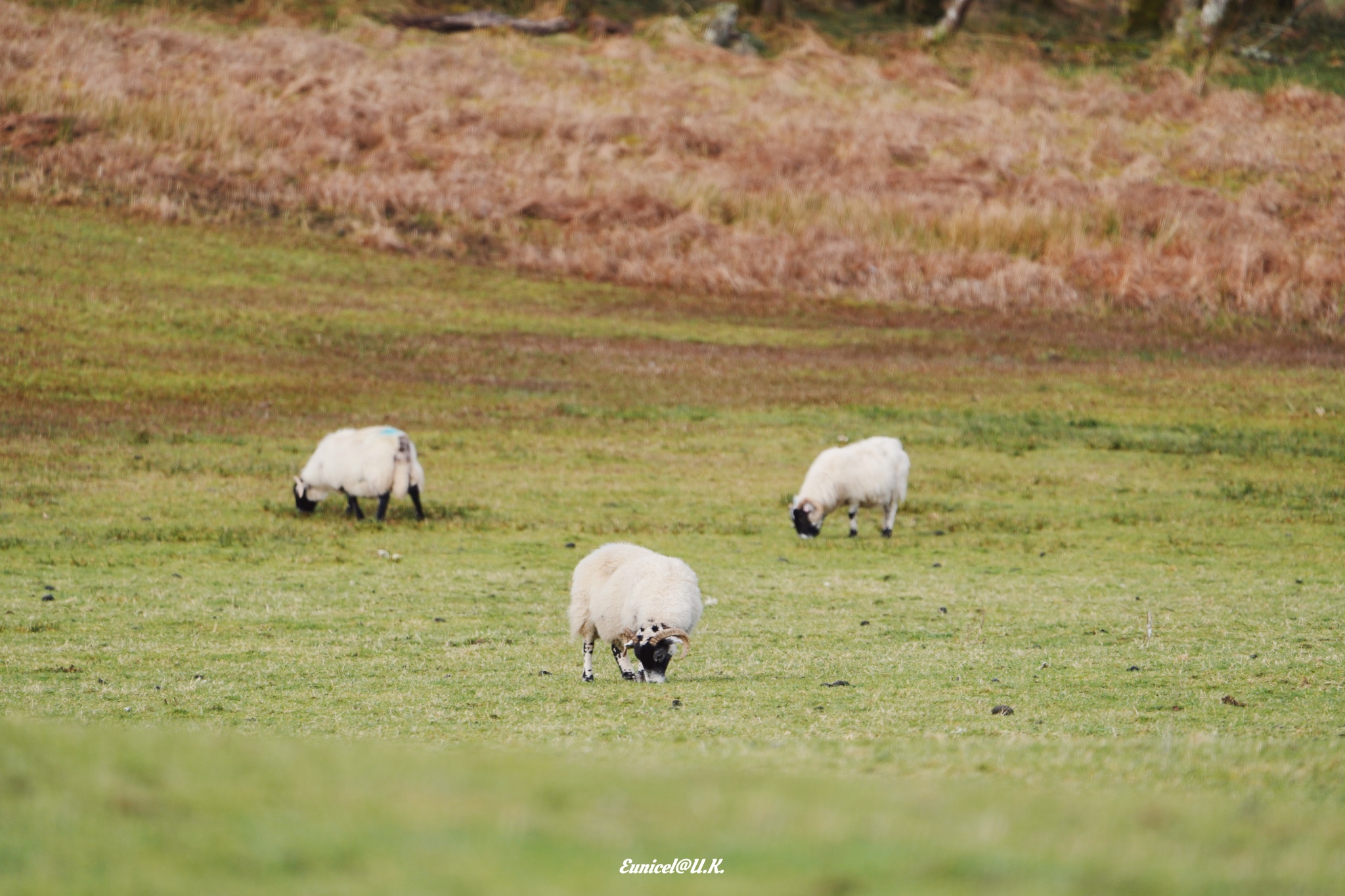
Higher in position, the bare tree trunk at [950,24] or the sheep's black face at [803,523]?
the bare tree trunk at [950,24]

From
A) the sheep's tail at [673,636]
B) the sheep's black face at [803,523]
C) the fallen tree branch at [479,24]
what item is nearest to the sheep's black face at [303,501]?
the sheep's black face at [803,523]

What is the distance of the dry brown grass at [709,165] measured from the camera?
134ft

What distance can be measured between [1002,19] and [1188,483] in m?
52.6

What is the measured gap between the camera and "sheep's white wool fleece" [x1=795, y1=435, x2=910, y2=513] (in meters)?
19.7

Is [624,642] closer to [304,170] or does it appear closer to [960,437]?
[960,437]

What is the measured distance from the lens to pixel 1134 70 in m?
60.4

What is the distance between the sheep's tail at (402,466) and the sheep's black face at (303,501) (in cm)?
144

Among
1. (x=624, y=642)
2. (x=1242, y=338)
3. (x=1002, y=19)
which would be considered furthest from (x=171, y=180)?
(x=1002, y=19)

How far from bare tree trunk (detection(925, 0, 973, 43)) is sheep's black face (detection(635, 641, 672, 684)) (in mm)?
58153

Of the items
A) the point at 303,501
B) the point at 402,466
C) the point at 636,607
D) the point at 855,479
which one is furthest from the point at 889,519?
the point at 636,607

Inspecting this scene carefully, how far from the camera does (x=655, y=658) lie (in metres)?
10.6

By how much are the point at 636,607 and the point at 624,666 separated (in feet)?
2.33

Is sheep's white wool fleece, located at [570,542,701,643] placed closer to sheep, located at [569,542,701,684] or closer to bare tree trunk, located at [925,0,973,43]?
sheep, located at [569,542,701,684]

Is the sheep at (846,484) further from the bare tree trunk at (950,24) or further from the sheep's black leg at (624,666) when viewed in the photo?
the bare tree trunk at (950,24)
